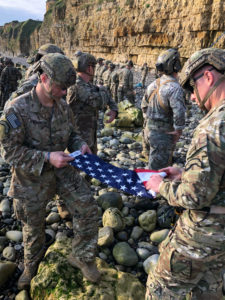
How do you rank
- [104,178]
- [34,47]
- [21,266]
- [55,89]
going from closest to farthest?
[55,89] → [104,178] → [21,266] → [34,47]

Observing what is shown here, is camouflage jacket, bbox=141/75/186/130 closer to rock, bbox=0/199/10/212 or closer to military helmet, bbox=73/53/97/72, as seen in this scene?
military helmet, bbox=73/53/97/72

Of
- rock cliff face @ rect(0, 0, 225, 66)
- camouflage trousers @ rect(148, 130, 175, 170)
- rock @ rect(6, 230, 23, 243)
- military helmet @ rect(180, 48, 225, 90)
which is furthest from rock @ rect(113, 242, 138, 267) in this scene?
rock cliff face @ rect(0, 0, 225, 66)

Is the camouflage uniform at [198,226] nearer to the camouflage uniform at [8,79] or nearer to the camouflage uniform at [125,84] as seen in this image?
the camouflage uniform at [8,79]

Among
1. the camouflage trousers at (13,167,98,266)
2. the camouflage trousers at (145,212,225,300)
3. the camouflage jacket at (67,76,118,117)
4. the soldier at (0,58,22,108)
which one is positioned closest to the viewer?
the camouflage trousers at (145,212,225,300)

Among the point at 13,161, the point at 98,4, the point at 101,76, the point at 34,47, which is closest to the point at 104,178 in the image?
the point at 13,161

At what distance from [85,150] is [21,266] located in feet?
6.39

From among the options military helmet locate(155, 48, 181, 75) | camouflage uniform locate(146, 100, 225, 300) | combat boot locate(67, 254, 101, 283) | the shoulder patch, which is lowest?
combat boot locate(67, 254, 101, 283)

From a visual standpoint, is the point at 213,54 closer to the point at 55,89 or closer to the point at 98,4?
the point at 55,89

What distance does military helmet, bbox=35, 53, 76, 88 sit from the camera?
2738 millimetres

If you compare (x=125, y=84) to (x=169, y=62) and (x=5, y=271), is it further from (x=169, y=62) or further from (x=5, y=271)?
(x=5, y=271)

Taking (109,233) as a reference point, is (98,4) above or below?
above

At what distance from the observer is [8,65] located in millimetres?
12766

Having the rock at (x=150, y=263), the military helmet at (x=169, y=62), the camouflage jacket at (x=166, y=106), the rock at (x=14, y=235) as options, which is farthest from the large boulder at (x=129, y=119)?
the rock at (x=150, y=263)

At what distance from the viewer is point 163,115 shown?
5.03 metres
